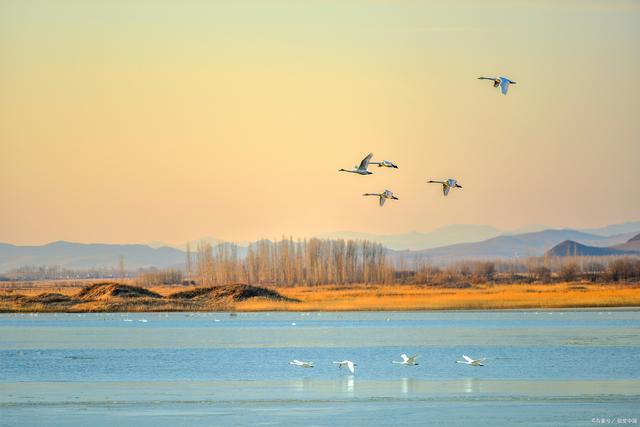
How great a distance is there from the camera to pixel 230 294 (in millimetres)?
87500

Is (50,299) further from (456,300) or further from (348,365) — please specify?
(348,365)

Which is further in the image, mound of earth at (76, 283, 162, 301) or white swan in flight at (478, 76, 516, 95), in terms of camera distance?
mound of earth at (76, 283, 162, 301)

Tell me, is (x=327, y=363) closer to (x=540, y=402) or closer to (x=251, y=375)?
(x=251, y=375)

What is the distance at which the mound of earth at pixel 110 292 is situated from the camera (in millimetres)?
84500

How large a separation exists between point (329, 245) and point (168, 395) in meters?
97.5

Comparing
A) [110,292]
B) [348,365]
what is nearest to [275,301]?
[110,292]

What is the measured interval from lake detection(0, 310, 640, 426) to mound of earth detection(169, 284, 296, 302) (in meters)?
29.6

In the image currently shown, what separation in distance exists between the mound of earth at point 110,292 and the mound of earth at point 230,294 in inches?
145

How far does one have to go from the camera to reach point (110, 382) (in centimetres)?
2906

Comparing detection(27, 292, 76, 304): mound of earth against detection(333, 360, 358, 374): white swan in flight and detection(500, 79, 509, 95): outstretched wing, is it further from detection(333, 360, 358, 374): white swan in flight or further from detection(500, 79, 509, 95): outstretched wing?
detection(500, 79, 509, 95): outstretched wing

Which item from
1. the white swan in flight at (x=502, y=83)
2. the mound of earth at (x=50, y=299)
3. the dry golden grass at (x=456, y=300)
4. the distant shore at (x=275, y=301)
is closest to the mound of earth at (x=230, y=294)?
the distant shore at (x=275, y=301)

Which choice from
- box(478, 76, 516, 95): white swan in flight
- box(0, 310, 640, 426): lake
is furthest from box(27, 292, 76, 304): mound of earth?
box(478, 76, 516, 95): white swan in flight

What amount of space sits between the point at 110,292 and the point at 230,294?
8.51m

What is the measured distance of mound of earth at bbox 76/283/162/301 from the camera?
8450cm
